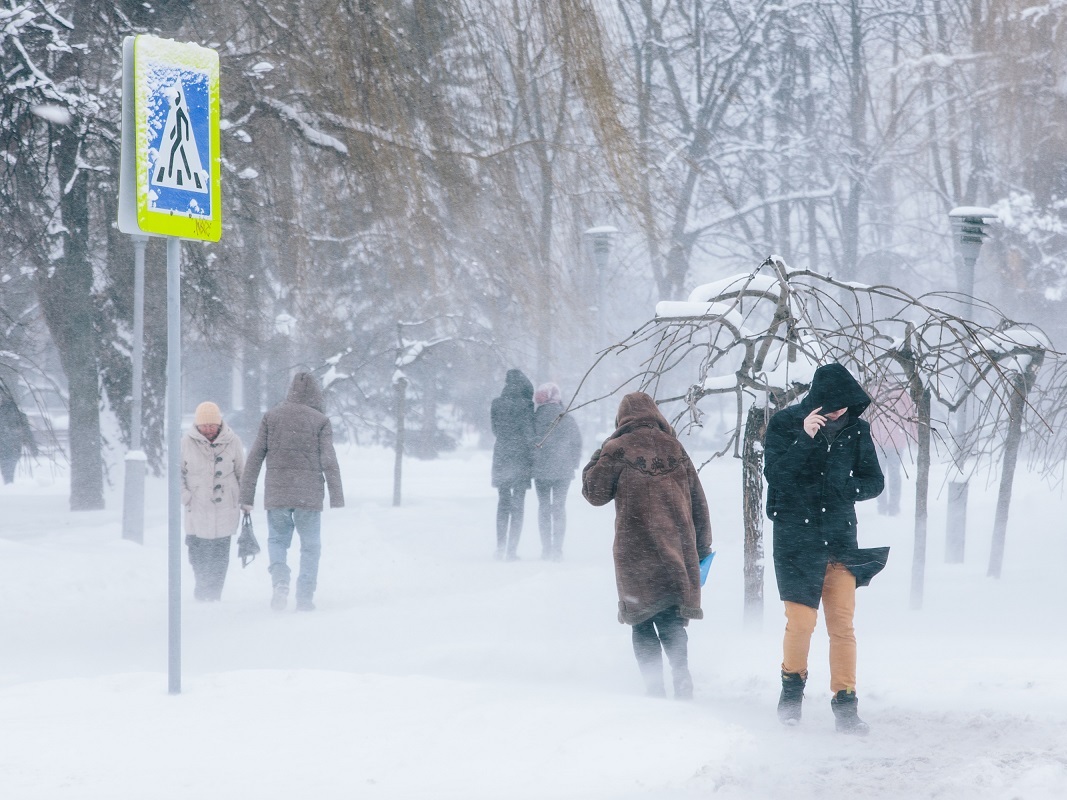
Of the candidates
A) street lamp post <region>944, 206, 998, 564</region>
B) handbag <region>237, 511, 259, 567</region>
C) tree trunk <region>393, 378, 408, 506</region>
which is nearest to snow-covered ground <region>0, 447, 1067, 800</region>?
street lamp post <region>944, 206, 998, 564</region>

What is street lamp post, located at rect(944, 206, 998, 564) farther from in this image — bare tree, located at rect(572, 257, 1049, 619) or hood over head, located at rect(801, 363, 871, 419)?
hood over head, located at rect(801, 363, 871, 419)

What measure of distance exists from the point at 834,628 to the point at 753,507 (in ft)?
6.85

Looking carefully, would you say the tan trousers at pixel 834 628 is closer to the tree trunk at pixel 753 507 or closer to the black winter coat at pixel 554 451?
the tree trunk at pixel 753 507

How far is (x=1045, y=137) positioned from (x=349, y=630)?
25.1ft

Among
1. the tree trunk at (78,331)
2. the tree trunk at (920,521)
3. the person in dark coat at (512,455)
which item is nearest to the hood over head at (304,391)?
the person in dark coat at (512,455)

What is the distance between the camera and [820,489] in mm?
5211

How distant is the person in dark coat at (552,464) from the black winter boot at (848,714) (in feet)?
22.4

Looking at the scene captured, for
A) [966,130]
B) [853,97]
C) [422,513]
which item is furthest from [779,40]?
[422,513]

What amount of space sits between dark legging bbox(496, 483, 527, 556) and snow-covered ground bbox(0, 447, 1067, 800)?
0.68 m

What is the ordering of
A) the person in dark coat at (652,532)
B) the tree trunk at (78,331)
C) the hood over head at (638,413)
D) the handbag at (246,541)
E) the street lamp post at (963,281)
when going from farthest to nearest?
the tree trunk at (78,331) → the street lamp post at (963,281) → the handbag at (246,541) → the hood over head at (638,413) → the person in dark coat at (652,532)

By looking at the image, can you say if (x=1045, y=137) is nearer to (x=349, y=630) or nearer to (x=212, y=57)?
(x=349, y=630)

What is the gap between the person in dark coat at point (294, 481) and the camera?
28.8 feet

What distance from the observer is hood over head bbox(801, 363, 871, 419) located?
517 centimetres

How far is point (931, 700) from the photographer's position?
559cm
